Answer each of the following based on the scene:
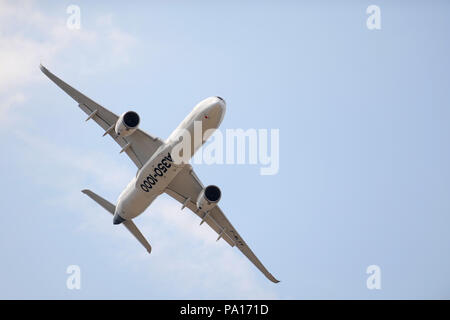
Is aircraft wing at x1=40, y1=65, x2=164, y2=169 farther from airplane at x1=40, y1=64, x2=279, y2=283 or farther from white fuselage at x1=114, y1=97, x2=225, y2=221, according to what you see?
white fuselage at x1=114, y1=97, x2=225, y2=221

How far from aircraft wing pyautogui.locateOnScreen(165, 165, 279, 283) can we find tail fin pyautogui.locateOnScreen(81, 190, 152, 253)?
3698mm

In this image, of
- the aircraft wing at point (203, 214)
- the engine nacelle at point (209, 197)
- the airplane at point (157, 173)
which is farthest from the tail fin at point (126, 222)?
the engine nacelle at point (209, 197)

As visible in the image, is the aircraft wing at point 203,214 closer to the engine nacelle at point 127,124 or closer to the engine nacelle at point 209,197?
the engine nacelle at point 209,197

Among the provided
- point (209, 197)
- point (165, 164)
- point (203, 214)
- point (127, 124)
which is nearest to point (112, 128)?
point (127, 124)

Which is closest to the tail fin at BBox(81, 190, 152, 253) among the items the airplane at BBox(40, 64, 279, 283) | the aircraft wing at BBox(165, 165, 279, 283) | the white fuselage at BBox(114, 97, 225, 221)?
the airplane at BBox(40, 64, 279, 283)

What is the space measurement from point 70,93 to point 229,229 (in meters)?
15.1

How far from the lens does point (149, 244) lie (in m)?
45.0

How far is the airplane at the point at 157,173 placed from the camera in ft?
124

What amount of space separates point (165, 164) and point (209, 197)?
4060 millimetres

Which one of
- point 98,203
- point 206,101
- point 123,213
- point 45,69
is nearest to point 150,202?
point 123,213

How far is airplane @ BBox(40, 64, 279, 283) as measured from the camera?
3778cm

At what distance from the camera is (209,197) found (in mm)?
40406

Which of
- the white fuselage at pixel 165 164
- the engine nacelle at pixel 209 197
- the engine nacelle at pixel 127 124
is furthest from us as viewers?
the engine nacelle at pixel 209 197

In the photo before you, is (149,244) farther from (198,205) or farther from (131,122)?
(131,122)
